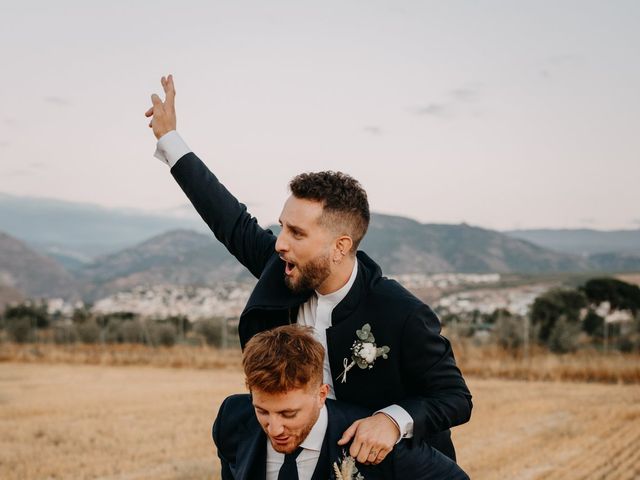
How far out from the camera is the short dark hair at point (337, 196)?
420 centimetres

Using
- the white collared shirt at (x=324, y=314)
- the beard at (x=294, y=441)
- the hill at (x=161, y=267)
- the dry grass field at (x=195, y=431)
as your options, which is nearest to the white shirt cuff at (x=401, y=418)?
the white collared shirt at (x=324, y=314)

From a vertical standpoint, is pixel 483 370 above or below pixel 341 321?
below

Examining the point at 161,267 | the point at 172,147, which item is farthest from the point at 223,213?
the point at 161,267

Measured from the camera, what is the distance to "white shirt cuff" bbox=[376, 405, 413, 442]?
12.6ft

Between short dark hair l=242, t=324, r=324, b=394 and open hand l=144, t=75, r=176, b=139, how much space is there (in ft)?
5.36

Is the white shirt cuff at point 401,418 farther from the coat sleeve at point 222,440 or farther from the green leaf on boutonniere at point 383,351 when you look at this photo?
the coat sleeve at point 222,440

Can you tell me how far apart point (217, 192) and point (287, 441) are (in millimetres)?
1573

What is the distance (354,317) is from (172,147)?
1483 millimetres

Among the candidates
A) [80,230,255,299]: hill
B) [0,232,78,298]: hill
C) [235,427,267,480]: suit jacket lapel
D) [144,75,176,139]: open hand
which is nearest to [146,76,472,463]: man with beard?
[235,427,267,480]: suit jacket lapel

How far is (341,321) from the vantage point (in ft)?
13.9

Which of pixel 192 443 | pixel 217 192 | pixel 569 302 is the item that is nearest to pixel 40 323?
pixel 569 302

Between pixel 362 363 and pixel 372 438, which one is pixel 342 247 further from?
pixel 372 438

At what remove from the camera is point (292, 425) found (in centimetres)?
373

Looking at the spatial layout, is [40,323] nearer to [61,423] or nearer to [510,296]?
[61,423]
